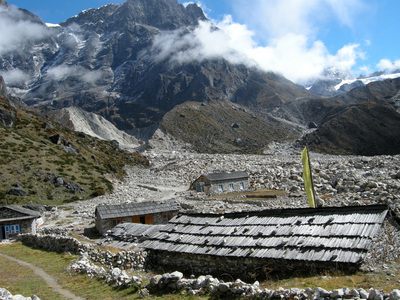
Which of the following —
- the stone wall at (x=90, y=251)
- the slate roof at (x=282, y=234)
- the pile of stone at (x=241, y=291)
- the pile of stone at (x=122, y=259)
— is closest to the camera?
the pile of stone at (x=241, y=291)

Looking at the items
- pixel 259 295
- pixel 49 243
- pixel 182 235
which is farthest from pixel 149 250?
pixel 49 243

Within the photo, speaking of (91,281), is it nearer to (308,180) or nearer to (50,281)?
(50,281)

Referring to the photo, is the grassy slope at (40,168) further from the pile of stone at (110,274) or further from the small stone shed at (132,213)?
the pile of stone at (110,274)

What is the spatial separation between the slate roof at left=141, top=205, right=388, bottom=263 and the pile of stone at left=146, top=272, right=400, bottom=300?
8.79 ft

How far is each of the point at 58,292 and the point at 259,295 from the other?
28.3 ft

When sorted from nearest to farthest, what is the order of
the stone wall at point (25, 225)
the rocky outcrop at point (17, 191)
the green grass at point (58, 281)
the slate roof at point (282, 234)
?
the slate roof at point (282, 234) → the green grass at point (58, 281) → the stone wall at point (25, 225) → the rocky outcrop at point (17, 191)

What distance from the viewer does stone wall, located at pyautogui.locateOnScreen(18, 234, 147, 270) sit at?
16234 millimetres

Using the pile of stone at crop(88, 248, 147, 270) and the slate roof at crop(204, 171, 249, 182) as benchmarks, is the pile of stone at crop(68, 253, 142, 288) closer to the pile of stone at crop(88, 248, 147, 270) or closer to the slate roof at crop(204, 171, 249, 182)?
the pile of stone at crop(88, 248, 147, 270)

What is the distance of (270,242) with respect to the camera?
41.4 feet

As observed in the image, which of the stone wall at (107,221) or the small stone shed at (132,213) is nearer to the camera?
the stone wall at (107,221)

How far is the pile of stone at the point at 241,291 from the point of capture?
7260 mm

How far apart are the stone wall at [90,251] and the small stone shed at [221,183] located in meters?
32.0

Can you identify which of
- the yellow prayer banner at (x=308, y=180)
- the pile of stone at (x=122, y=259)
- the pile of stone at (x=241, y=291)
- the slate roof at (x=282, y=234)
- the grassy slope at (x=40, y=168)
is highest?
the grassy slope at (x=40, y=168)

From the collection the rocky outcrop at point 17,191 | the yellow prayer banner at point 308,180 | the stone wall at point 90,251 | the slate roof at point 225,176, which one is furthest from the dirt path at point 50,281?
the slate roof at point 225,176
